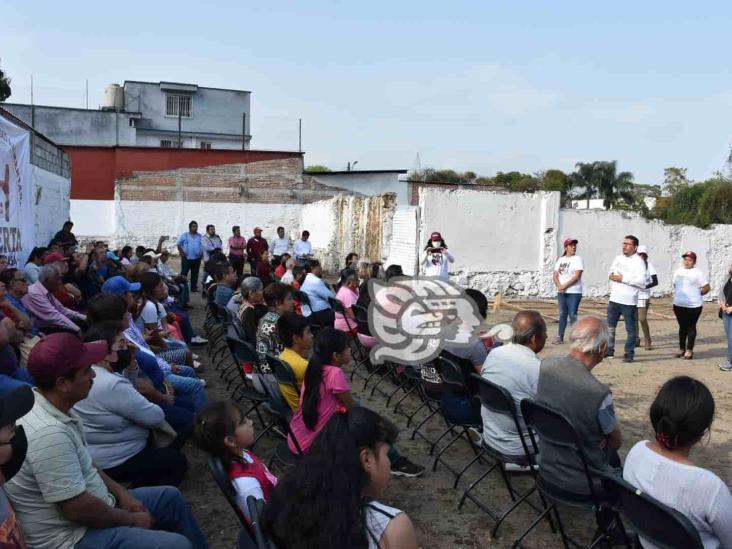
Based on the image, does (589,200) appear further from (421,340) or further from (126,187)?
(421,340)

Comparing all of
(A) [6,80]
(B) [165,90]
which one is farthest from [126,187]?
(B) [165,90]

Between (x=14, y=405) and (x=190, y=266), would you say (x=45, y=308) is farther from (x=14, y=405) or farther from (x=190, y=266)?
(x=190, y=266)

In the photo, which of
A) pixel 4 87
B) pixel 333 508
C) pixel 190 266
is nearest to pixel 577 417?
pixel 333 508

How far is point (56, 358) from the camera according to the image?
2.57 metres

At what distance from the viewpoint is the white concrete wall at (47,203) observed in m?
11.1

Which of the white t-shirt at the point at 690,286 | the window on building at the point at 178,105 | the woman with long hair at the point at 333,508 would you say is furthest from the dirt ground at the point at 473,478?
the window on building at the point at 178,105

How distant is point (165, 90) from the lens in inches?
1694

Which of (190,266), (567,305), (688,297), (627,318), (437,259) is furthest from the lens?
(190,266)

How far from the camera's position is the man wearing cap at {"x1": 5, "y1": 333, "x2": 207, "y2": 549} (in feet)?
7.75

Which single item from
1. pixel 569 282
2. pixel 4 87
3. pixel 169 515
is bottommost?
pixel 169 515

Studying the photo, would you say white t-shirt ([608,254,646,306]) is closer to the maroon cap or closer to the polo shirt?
the maroon cap

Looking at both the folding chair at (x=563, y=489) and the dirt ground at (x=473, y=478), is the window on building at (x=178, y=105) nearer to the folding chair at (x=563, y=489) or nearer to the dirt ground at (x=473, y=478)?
the dirt ground at (x=473, y=478)

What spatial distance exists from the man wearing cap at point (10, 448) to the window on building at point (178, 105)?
146 ft

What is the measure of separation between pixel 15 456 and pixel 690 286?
26.4ft
